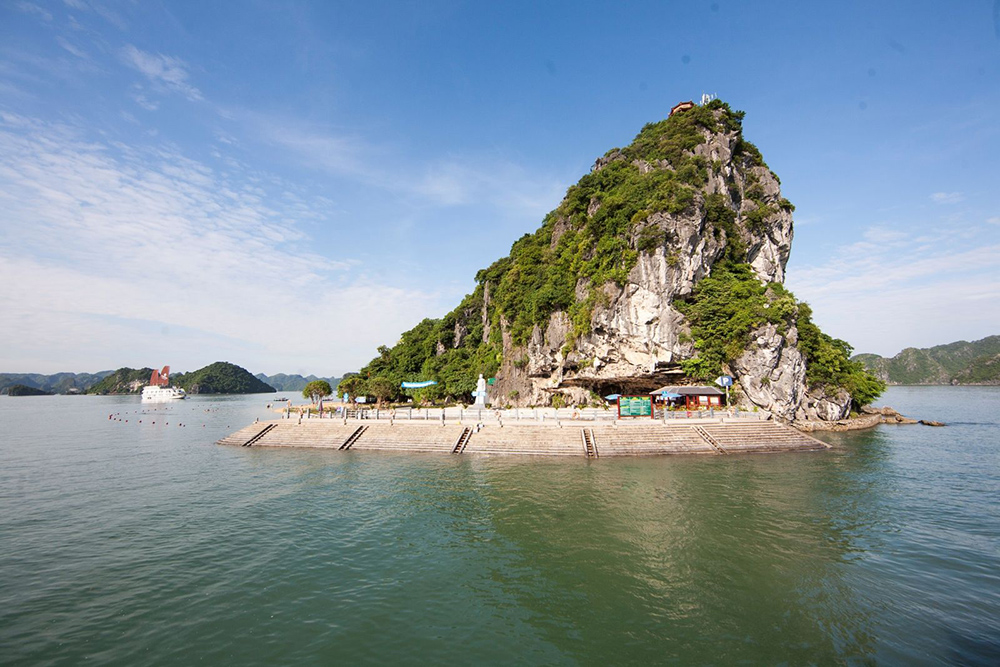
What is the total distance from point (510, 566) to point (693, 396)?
3101 cm

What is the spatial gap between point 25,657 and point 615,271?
44.2 m

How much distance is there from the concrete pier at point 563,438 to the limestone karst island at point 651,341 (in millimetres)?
137

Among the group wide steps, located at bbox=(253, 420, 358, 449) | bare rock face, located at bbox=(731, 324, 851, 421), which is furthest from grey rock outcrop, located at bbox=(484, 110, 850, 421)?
wide steps, located at bbox=(253, 420, 358, 449)

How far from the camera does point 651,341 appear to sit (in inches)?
1658

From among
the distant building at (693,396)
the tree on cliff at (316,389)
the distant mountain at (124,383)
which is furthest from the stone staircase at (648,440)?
the distant mountain at (124,383)

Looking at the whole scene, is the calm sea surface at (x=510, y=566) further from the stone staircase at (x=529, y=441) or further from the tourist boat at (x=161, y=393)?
the tourist boat at (x=161, y=393)

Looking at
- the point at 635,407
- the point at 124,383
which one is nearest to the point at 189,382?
the point at 124,383

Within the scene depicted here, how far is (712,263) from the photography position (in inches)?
1802

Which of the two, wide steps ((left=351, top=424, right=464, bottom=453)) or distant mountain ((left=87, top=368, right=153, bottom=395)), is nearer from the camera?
wide steps ((left=351, top=424, right=464, bottom=453))

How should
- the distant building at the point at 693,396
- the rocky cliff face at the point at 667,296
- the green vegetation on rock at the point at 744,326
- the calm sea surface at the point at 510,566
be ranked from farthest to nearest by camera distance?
1. the rocky cliff face at the point at 667,296
2. the green vegetation on rock at the point at 744,326
3. the distant building at the point at 693,396
4. the calm sea surface at the point at 510,566

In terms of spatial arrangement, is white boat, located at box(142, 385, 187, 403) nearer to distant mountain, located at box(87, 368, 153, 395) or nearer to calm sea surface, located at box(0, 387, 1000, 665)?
distant mountain, located at box(87, 368, 153, 395)

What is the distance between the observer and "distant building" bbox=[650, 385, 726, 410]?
36.1 m

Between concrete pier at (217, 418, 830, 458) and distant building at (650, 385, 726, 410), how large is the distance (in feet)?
12.7

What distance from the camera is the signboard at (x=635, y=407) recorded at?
33.8 meters
